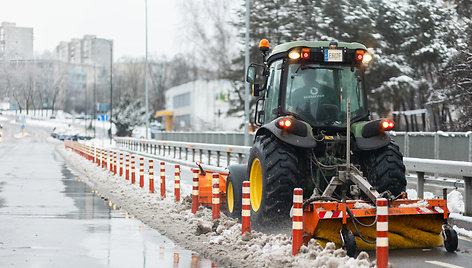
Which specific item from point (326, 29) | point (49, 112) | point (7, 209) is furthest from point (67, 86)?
point (7, 209)

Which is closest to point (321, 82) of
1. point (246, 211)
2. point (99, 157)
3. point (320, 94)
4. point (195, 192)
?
point (320, 94)

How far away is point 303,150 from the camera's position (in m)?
9.83

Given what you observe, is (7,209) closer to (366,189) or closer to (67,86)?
(366,189)

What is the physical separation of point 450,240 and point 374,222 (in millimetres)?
1188

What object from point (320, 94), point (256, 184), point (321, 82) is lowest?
point (256, 184)

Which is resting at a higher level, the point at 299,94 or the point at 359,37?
the point at 359,37

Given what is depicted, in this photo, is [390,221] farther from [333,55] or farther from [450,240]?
[333,55]

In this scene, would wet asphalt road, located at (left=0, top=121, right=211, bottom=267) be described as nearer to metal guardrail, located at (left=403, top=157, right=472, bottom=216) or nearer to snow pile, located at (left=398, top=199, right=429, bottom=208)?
snow pile, located at (left=398, top=199, right=429, bottom=208)

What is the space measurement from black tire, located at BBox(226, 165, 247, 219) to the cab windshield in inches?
79.3

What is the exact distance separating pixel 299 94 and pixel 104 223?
4694 millimetres

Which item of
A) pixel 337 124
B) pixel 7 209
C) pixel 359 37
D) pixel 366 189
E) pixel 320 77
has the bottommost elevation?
pixel 7 209

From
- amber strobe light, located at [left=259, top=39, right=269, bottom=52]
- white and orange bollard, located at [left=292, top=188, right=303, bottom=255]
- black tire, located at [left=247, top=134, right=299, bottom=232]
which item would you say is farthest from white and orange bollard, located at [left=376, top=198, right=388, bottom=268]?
amber strobe light, located at [left=259, top=39, right=269, bottom=52]

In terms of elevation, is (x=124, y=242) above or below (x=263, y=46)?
below

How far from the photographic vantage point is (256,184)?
1051 cm
